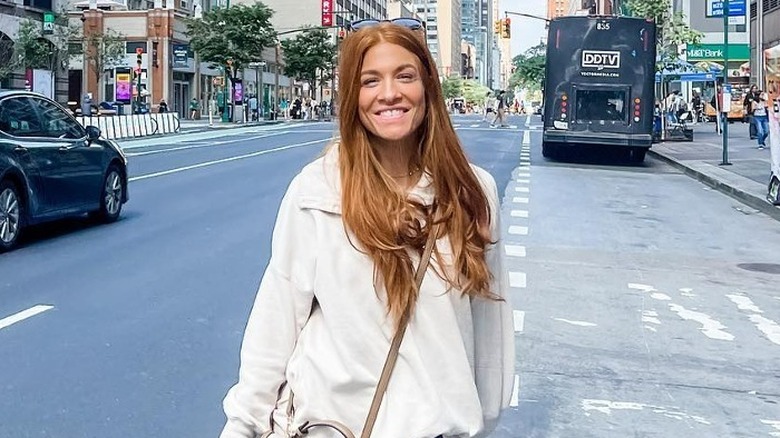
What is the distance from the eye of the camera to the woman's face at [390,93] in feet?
7.76

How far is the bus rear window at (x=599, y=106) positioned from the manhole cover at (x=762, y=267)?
548 inches

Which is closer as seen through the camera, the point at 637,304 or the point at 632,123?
the point at 637,304

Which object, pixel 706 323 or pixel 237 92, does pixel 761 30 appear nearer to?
pixel 237 92

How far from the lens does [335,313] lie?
222 cm

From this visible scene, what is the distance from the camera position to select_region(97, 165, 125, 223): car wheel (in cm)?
1302

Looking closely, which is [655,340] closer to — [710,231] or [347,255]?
[347,255]

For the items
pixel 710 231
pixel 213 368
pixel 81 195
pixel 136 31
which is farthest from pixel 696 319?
pixel 136 31

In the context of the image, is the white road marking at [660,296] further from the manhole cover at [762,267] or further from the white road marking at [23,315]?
the white road marking at [23,315]

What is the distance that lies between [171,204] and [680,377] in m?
10.0

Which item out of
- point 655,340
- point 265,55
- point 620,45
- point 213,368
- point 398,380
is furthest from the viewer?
point 265,55

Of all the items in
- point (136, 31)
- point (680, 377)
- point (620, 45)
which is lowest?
point (680, 377)

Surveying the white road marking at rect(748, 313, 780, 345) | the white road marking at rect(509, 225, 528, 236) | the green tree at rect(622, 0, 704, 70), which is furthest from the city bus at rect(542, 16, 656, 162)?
the white road marking at rect(748, 313, 780, 345)

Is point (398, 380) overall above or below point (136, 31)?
below

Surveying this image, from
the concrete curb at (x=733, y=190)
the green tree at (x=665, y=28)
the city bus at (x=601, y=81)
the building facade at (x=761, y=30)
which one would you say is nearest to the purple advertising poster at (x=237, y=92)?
the building facade at (x=761, y=30)
